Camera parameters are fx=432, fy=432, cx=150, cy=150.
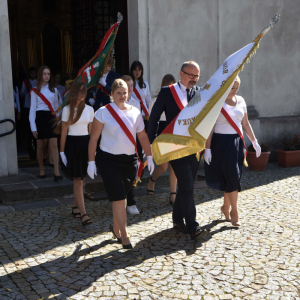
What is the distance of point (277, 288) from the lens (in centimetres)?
340

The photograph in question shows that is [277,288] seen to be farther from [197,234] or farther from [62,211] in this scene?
[62,211]

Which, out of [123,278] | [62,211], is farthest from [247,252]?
[62,211]

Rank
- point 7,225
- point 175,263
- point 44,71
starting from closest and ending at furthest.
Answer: point 175,263, point 7,225, point 44,71

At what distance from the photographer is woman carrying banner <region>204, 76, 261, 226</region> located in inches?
190

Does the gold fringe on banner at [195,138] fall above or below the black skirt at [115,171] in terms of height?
above

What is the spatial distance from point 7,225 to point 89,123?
156 cm

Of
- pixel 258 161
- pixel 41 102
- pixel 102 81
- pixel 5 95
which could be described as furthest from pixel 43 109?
pixel 258 161

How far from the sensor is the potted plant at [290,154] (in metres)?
9.05

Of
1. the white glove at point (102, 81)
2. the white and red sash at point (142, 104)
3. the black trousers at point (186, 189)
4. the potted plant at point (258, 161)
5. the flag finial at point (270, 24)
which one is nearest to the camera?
the flag finial at point (270, 24)

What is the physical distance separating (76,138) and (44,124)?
2.10 metres

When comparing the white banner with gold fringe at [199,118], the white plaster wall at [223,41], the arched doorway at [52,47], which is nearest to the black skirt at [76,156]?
the white banner with gold fringe at [199,118]

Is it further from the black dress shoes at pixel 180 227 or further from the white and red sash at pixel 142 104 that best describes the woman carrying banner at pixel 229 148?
the white and red sash at pixel 142 104

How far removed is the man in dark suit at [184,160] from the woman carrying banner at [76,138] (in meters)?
0.90

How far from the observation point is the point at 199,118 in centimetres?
427
